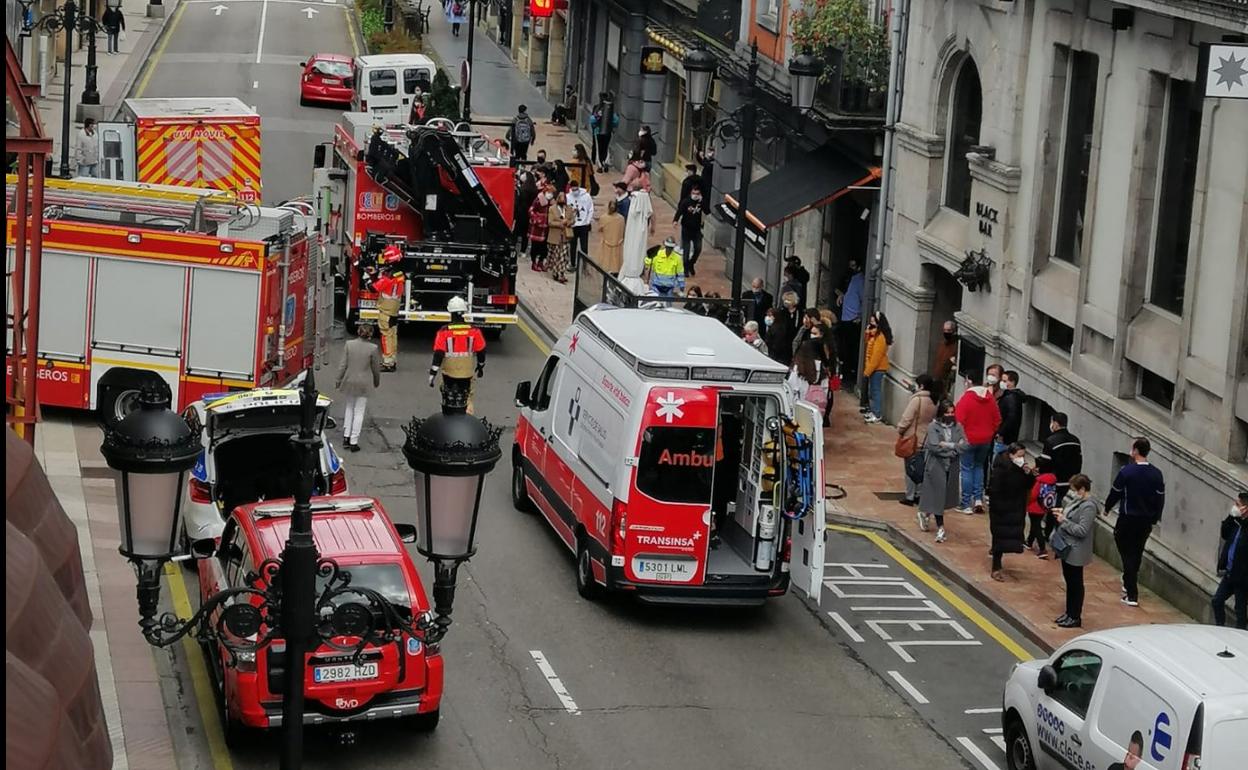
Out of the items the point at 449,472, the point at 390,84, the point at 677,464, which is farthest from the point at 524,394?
the point at 390,84

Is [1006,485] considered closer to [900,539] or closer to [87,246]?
[900,539]

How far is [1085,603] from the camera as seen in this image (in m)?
20.2

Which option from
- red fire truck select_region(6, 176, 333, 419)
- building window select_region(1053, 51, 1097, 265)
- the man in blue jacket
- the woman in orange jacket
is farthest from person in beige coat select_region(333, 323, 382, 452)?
the man in blue jacket

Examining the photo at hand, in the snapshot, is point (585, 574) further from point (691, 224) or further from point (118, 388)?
point (691, 224)

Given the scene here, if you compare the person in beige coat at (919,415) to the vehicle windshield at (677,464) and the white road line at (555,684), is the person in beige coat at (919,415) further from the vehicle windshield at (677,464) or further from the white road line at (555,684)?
the white road line at (555,684)

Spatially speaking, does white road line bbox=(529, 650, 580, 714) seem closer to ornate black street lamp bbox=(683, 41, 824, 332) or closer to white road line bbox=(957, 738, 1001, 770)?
white road line bbox=(957, 738, 1001, 770)


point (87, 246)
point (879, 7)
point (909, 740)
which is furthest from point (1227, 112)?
point (87, 246)

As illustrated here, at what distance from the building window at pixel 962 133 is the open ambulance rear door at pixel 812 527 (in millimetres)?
8818

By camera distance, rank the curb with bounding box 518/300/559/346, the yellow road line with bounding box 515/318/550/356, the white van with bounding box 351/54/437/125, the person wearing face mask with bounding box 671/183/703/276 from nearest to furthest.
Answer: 1. the yellow road line with bounding box 515/318/550/356
2. the curb with bounding box 518/300/559/346
3. the person wearing face mask with bounding box 671/183/703/276
4. the white van with bounding box 351/54/437/125

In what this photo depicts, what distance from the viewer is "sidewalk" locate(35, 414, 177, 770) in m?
15.5

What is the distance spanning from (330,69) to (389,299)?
103 ft

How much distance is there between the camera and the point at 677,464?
18.3 m

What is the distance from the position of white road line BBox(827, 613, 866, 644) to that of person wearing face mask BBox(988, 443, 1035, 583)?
6.22ft

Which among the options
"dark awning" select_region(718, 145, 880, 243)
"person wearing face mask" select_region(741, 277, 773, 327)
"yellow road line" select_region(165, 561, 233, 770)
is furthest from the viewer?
"dark awning" select_region(718, 145, 880, 243)
